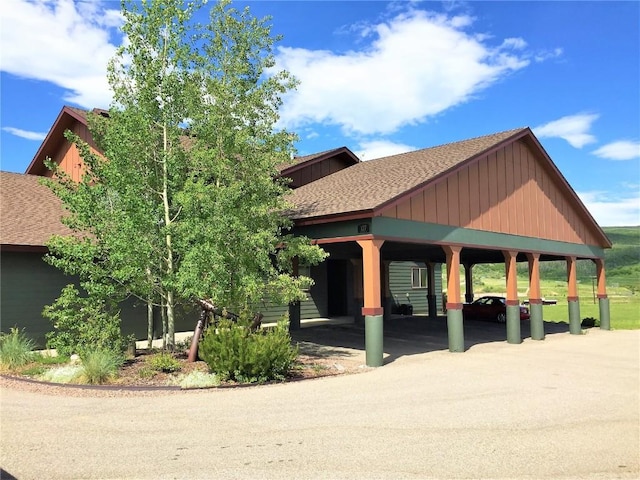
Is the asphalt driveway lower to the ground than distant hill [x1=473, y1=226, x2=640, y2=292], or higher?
lower

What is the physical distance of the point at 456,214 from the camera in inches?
659

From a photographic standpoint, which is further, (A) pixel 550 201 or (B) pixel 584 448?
(A) pixel 550 201

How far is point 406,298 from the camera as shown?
33.1 meters

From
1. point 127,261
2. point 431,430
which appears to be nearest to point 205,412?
point 431,430

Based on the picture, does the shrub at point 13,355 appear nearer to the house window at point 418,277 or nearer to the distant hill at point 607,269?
the house window at point 418,277

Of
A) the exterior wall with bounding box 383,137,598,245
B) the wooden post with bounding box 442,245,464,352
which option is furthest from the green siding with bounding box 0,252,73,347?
the wooden post with bounding box 442,245,464,352

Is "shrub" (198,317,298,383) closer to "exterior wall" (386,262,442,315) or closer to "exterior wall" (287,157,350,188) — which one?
"exterior wall" (287,157,350,188)

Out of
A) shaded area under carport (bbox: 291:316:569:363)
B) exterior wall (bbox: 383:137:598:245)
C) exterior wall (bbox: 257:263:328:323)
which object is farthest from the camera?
exterior wall (bbox: 257:263:328:323)

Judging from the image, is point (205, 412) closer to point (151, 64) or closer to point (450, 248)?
point (151, 64)

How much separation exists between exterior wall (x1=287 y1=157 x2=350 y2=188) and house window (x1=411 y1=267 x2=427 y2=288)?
12.2 meters

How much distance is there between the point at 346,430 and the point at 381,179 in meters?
11.0

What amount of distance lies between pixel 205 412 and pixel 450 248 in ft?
34.3

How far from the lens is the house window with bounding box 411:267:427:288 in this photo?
34.0 meters

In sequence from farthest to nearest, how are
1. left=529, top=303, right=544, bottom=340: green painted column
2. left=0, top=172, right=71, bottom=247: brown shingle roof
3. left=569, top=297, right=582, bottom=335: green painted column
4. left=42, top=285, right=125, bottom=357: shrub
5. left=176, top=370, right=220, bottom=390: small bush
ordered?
left=569, top=297, right=582, bottom=335: green painted column < left=529, top=303, right=544, bottom=340: green painted column < left=0, top=172, right=71, bottom=247: brown shingle roof < left=42, top=285, right=125, bottom=357: shrub < left=176, top=370, right=220, bottom=390: small bush
